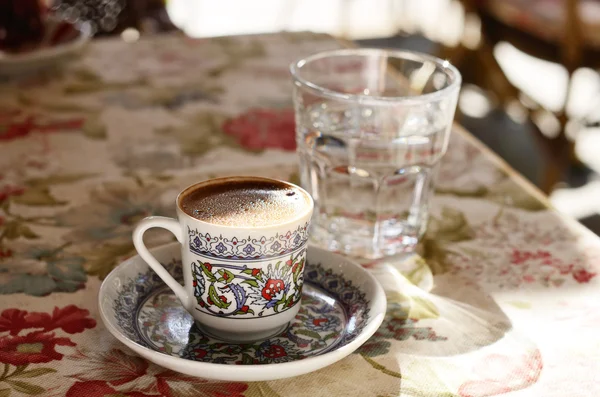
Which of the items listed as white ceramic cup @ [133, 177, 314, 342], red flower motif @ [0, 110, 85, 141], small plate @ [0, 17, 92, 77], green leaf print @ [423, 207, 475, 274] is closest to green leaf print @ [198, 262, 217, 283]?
white ceramic cup @ [133, 177, 314, 342]

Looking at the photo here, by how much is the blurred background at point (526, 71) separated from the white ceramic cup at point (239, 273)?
0.93 meters

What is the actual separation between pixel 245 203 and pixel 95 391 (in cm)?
16

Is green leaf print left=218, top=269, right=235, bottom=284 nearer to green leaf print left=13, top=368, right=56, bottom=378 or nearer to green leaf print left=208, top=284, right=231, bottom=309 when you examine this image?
green leaf print left=208, top=284, right=231, bottom=309

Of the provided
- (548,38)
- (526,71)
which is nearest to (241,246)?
(548,38)

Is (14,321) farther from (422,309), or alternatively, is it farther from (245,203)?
(422,309)

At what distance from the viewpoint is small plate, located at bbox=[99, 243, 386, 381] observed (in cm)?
45

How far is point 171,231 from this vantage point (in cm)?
51

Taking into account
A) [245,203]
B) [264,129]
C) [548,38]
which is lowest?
[548,38]

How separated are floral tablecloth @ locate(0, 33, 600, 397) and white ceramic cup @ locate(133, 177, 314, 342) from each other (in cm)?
5

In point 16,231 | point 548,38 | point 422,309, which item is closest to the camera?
point 422,309

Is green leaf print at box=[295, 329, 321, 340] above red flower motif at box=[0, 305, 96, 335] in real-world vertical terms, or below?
above

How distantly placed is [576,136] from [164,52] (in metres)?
1.32

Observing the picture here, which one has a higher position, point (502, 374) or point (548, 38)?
point (502, 374)

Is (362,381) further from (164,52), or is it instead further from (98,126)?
(164,52)
